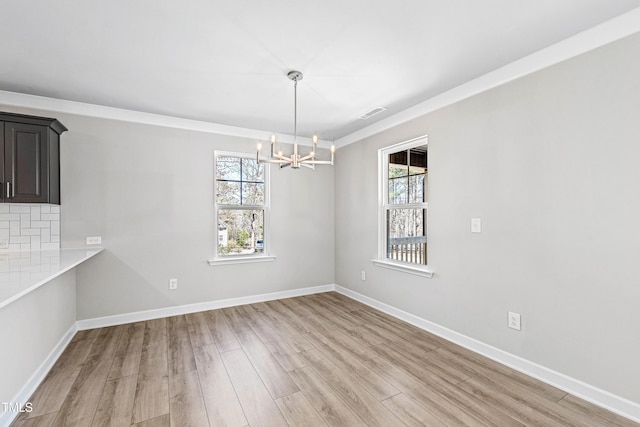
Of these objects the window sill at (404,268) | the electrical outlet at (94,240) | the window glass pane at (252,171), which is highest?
the window glass pane at (252,171)

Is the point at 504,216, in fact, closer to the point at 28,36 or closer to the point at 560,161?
the point at 560,161

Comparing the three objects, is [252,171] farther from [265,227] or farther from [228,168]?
[265,227]

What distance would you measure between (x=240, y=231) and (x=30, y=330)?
8.14 feet

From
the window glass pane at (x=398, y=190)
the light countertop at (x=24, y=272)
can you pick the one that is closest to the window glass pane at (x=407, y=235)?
the window glass pane at (x=398, y=190)

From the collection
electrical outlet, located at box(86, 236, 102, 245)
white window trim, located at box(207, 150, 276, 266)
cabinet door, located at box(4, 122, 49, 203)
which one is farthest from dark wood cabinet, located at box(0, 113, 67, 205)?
white window trim, located at box(207, 150, 276, 266)

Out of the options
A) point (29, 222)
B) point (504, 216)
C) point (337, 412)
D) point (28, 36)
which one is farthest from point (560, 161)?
point (29, 222)

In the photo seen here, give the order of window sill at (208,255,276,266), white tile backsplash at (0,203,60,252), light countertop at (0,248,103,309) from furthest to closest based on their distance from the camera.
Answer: window sill at (208,255,276,266), white tile backsplash at (0,203,60,252), light countertop at (0,248,103,309)

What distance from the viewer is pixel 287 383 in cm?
230

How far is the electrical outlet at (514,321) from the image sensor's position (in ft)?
8.17

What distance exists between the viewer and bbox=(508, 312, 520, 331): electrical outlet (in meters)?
2.49

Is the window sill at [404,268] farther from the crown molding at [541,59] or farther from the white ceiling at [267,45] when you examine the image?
the white ceiling at [267,45]

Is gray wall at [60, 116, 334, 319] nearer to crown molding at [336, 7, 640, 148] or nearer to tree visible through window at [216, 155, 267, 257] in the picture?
tree visible through window at [216, 155, 267, 257]

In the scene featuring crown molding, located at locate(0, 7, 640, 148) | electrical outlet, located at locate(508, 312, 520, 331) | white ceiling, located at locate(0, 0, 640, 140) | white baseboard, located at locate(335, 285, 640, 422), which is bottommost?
white baseboard, located at locate(335, 285, 640, 422)

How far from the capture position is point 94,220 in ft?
11.3
